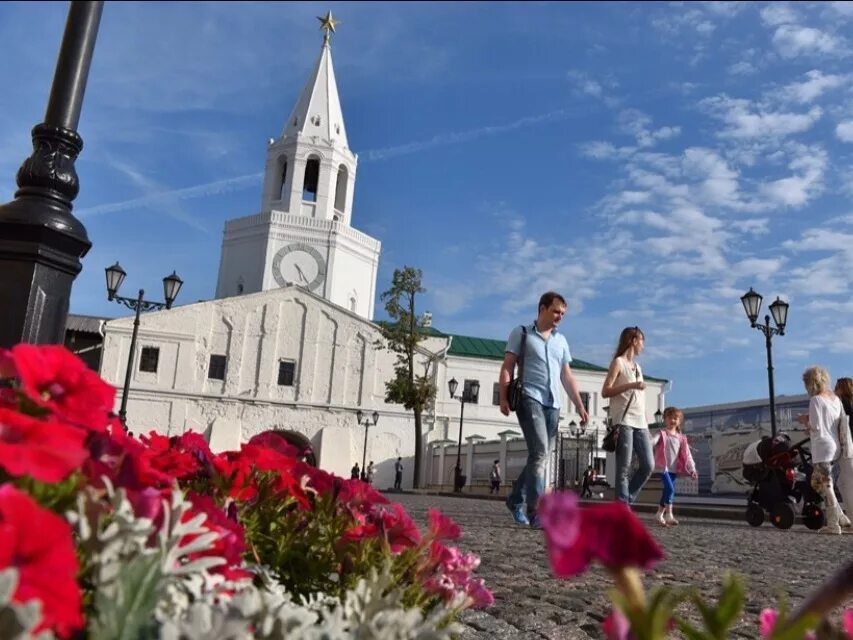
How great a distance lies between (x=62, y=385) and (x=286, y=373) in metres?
43.3

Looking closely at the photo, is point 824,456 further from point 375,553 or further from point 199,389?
point 199,389

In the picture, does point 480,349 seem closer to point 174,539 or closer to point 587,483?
point 587,483

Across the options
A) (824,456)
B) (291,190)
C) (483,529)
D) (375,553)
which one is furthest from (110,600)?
(291,190)

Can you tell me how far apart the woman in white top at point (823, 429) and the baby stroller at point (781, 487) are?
3.26ft

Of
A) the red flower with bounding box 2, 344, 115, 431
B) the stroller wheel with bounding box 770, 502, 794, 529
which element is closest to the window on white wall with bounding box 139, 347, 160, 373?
the stroller wheel with bounding box 770, 502, 794, 529

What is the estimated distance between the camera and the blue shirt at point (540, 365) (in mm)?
6871

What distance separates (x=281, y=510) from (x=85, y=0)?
12.3 feet

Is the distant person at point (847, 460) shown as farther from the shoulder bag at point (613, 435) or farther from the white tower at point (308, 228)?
the white tower at point (308, 228)

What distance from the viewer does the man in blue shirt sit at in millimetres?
6789

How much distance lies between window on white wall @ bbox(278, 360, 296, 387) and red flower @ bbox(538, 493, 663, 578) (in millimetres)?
43584

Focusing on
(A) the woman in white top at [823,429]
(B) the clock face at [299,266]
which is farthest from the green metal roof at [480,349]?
(A) the woman in white top at [823,429]

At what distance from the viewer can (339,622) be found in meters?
0.95

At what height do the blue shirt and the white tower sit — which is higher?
the white tower

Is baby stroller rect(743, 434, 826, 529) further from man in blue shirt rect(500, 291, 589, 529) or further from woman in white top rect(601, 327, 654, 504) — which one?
man in blue shirt rect(500, 291, 589, 529)
